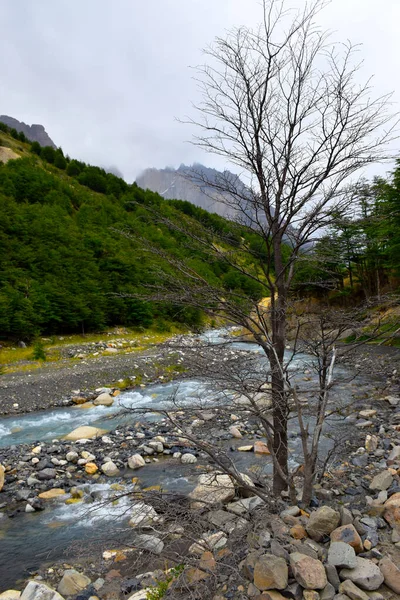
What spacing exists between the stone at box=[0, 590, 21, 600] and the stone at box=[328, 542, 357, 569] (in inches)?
186

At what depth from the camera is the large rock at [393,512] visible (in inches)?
151

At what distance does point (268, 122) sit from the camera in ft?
13.8

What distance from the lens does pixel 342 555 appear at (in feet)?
10.5

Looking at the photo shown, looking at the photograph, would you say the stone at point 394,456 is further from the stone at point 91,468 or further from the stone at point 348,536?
the stone at point 91,468

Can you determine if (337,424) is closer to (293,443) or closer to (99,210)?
(293,443)

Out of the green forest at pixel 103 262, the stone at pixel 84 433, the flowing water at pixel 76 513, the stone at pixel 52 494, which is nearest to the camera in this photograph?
the green forest at pixel 103 262

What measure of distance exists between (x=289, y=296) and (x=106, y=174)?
4122 inches

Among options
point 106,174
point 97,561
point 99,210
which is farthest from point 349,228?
point 106,174

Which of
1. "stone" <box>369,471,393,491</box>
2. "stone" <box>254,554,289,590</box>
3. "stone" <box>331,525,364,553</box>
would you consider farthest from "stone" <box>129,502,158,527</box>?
"stone" <box>369,471,393,491</box>

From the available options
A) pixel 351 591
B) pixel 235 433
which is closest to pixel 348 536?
pixel 351 591

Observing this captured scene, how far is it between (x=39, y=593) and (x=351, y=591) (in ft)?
14.6

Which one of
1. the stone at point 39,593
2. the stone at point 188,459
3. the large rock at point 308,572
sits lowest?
the stone at point 188,459

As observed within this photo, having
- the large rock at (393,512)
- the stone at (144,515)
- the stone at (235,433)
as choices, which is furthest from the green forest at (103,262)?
the stone at (235,433)

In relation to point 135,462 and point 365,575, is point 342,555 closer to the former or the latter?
point 365,575
